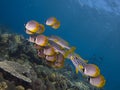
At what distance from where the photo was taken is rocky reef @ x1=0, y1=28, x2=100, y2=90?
5.16m

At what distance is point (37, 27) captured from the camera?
19.1 feet

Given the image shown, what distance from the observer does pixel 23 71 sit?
5855 mm

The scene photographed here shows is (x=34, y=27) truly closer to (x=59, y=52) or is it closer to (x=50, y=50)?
(x=50, y=50)

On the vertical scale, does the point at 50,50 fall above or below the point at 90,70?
above

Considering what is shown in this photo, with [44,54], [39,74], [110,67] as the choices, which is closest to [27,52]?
[39,74]

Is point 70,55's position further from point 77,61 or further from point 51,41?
point 51,41

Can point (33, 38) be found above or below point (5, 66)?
above

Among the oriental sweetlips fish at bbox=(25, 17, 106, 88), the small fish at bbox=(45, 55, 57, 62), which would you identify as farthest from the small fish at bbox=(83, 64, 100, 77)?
the small fish at bbox=(45, 55, 57, 62)

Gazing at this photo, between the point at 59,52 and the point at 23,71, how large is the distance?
111cm

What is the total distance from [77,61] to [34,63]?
4037 mm

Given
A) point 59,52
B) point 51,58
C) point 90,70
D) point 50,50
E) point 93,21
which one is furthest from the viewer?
point 93,21

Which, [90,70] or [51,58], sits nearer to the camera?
[90,70]

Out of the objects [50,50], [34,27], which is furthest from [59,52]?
[34,27]

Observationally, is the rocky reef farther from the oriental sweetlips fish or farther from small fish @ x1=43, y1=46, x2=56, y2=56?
small fish @ x1=43, y1=46, x2=56, y2=56
